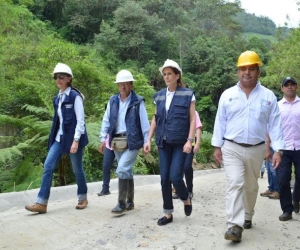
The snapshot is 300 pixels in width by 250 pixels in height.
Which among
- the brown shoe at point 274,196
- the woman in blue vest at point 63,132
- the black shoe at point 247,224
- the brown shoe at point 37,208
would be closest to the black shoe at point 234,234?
the black shoe at point 247,224

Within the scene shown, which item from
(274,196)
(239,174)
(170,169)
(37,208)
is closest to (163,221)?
(170,169)

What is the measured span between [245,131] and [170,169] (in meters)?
1.06

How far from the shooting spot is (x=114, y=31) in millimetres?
32188

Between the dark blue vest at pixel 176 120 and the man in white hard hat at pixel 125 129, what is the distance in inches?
19.9

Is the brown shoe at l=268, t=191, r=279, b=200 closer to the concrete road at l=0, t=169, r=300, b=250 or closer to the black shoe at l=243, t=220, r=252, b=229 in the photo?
the concrete road at l=0, t=169, r=300, b=250

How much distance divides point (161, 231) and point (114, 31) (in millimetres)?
29144

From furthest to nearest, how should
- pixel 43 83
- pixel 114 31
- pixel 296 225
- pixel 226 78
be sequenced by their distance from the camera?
pixel 226 78
pixel 114 31
pixel 43 83
pixel 296 225

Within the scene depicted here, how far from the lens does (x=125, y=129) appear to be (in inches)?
211

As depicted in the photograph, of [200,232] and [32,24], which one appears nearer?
[200,232]

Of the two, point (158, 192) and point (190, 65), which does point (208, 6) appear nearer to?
point (190, 65)

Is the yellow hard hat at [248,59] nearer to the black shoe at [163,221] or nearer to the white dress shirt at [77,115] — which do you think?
the black shoe at [163,221]

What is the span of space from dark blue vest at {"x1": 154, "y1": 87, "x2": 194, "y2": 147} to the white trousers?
58 cm

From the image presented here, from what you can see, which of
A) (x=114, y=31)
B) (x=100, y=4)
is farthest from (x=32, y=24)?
(x=100, y=4)

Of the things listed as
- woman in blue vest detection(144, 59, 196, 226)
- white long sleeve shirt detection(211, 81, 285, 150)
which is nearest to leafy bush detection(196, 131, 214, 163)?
woman in blue vest detection(144, 59, 196, 226)
